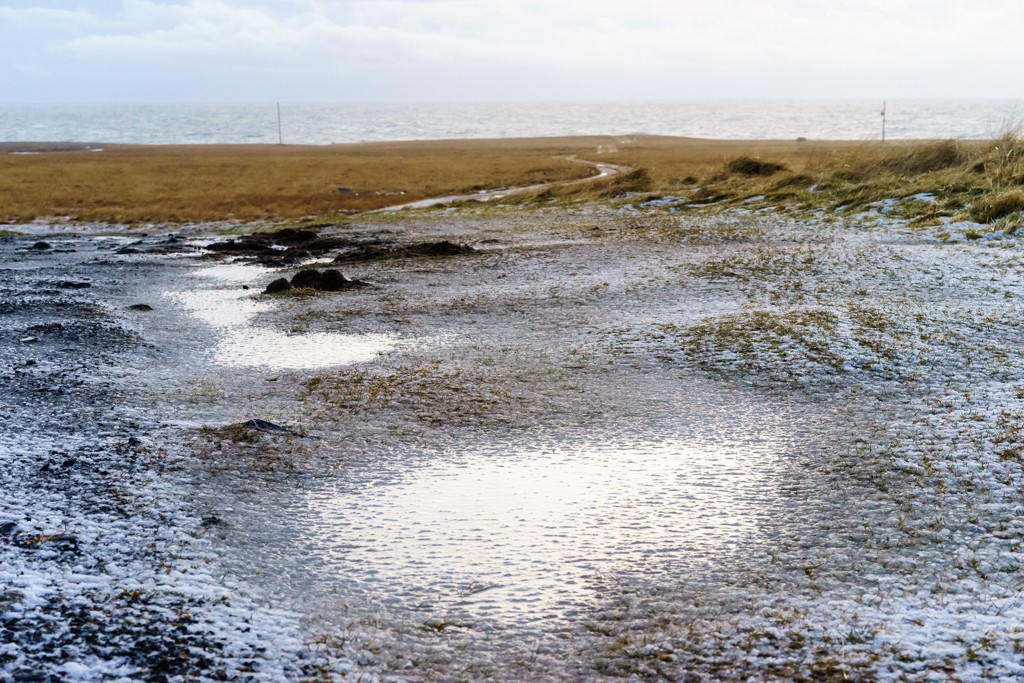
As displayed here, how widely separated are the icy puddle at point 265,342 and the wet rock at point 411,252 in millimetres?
4677

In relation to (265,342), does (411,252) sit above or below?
above

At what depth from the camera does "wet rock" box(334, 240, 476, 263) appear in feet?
69.9

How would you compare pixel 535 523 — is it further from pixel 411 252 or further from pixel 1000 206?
pixel 1000 206

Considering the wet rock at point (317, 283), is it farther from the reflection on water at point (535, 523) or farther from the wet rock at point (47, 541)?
the wet rock at point (47, 541)

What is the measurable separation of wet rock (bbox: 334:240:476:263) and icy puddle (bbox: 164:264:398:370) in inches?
184

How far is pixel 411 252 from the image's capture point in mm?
21516

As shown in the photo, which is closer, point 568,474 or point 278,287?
point 568,474

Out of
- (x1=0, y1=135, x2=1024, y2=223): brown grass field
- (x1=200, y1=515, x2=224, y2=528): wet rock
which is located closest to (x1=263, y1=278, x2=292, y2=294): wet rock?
(x1=200, y1=515, x2=224, y2=528): wet rock

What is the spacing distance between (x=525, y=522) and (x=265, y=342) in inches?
303

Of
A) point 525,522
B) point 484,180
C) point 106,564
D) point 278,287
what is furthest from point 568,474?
point 484,180

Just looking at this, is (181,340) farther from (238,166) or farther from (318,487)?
(238,166)

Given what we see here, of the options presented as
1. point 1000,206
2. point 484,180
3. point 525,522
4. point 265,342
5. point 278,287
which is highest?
point 484,180

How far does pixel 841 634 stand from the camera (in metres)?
5.31

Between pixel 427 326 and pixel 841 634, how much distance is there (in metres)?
9.62
